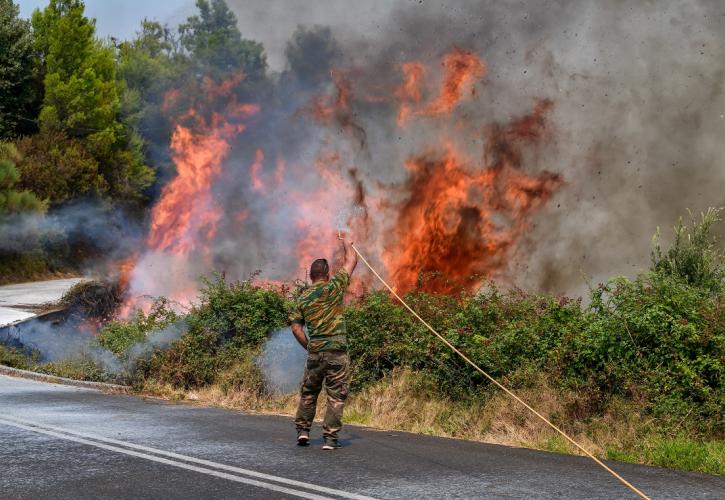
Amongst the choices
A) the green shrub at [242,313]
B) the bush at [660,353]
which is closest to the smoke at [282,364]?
the green shrub at [242,313]

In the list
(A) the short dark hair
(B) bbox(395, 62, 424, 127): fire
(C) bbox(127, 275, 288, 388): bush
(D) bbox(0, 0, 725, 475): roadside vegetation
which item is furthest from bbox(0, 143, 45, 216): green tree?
(A) the short dark hair

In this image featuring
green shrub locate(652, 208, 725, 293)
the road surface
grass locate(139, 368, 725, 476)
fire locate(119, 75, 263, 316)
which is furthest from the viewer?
the road surface

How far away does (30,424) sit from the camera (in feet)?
30.2

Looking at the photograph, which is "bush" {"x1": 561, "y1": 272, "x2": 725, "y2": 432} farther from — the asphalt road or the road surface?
the road surface

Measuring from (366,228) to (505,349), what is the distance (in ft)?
22.3

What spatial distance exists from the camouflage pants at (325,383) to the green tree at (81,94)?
3184 cm

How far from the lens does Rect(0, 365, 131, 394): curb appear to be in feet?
42.2

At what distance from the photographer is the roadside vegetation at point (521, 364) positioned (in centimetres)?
859

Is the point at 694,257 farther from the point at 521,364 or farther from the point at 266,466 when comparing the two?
the point at 266,466

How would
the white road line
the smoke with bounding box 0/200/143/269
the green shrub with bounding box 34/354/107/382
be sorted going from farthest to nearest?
1. the smoke with bounding box 0/200/143/269
2. the green shrub with bounding box 34/354/107/382
3. the white road line

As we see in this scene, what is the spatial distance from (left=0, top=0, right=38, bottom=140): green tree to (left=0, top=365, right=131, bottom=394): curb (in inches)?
992

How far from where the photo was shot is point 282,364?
38.7 ft

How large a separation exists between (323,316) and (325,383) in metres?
0.65

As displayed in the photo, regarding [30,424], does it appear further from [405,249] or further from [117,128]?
[117,128]
